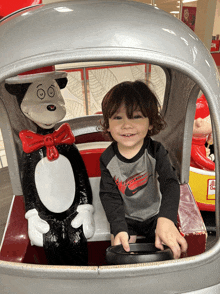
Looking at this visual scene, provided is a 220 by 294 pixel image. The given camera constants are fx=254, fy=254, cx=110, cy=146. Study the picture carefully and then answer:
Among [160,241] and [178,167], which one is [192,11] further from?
[160,241]

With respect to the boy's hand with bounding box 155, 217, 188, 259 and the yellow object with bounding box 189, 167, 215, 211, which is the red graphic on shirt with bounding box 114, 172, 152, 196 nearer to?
the boy's hand with bounding box 155, 217, 188, 259

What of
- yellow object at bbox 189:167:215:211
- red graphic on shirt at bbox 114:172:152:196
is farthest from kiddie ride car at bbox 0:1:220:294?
yellow object at bbox 189:167:215:211

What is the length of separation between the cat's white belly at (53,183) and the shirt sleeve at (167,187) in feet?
1.05

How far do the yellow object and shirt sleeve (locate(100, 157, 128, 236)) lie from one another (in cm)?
73

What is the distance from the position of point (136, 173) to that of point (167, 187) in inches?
4.3

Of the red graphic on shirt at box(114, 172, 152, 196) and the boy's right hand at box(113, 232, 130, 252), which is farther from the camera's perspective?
the red graphic on shirt at box(114, 172, 152, 196)

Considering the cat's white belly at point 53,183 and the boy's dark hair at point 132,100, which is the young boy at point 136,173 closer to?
the boy's dark hair at point 132,100

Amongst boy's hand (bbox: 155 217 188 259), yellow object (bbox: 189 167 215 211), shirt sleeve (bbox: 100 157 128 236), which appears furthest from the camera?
yellow object (bbox: 189 167 215 211)

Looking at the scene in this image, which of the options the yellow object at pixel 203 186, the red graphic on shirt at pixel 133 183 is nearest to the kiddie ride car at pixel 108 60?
the red graphic on shirt at pixel 133 183

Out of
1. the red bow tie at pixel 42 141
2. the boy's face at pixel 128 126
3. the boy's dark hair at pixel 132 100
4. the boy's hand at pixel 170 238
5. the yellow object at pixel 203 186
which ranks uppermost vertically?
the boy's dark hair at pixel 132 100

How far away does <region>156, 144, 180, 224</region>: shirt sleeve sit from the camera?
0.76m

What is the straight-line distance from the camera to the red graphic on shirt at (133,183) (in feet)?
2.78

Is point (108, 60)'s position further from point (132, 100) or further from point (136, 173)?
point (136, 173)

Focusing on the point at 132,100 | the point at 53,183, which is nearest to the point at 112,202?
the point at 53,183
